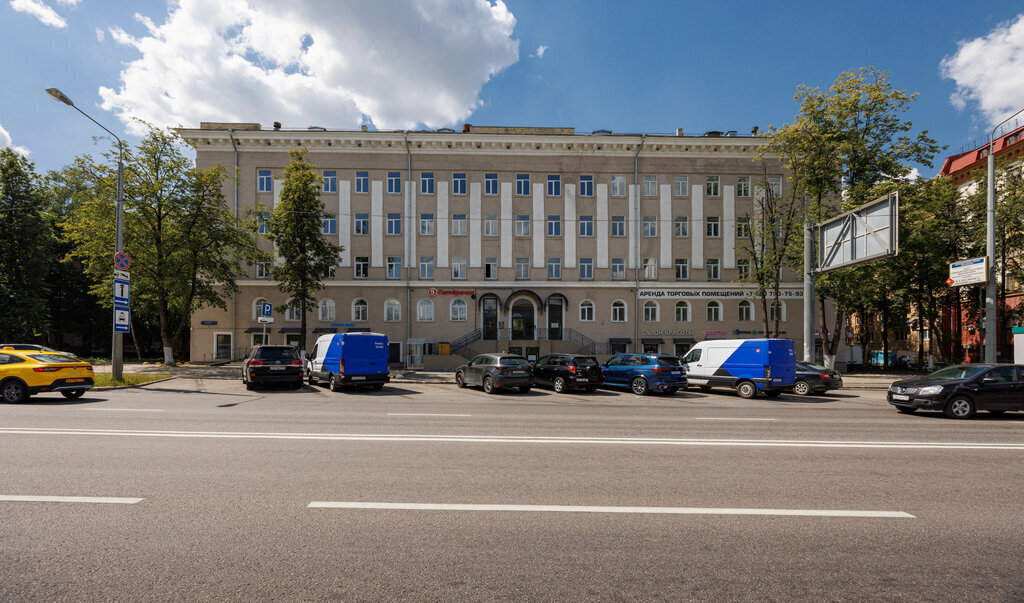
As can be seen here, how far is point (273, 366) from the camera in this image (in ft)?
53.0

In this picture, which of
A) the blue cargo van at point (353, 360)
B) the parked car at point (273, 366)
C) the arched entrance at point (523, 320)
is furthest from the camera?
the arched entrance at point (523, 320)

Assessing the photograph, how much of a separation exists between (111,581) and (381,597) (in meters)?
1.84

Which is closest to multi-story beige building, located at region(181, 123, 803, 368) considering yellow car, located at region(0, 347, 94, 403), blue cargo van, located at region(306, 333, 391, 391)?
blue cargo van, located at region(306, 333, 391, 391)

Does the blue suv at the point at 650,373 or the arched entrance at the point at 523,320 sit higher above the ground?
the arched entrance at the point at 523,320

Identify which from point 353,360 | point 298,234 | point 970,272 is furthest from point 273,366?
point 970,272

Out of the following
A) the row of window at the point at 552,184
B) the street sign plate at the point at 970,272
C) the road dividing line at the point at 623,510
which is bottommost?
the road dividing line at the point at 623,510

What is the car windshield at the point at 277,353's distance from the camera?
16.3m

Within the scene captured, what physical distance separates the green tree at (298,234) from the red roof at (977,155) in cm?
4477

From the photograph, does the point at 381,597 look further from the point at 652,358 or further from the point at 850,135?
the point at 850,135

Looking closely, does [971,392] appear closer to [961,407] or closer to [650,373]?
[961,407]

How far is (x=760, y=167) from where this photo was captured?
3094 cm

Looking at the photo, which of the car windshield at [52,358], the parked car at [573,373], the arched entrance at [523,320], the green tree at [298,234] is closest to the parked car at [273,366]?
the car windshield at [52,358]

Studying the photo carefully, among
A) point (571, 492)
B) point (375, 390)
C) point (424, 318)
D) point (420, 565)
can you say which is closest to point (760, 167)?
point (424, 318)

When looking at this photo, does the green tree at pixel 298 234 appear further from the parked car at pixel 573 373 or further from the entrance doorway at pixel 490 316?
the parked car at pixel 573 373
